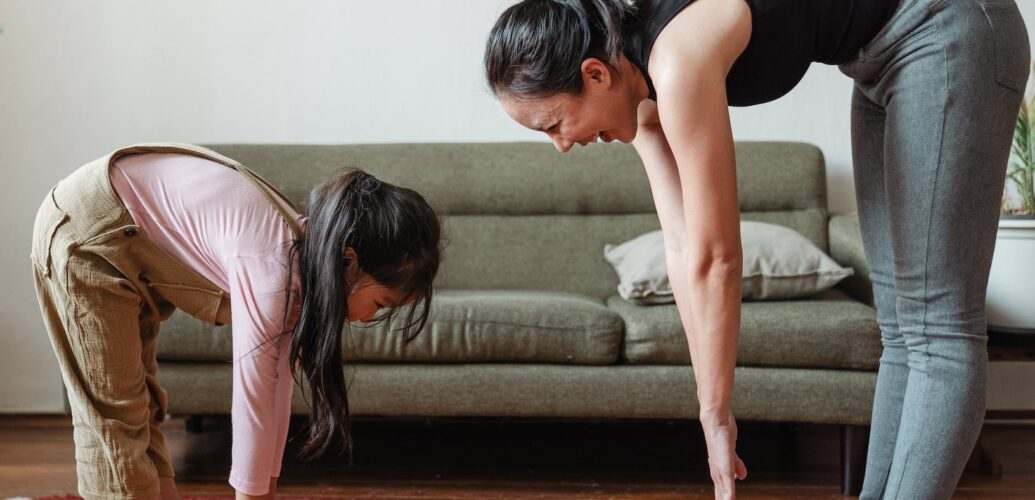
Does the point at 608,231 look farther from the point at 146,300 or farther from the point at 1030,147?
the point at 146,300

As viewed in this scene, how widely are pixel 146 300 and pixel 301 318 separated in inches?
13.9

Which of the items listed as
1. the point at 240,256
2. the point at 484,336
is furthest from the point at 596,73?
the point at 484,336

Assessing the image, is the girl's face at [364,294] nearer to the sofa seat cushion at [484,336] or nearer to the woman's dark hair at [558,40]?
the woman's dark hair at [558,40]

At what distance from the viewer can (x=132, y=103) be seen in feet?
9.37

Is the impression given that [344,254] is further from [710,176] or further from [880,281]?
[880,281]

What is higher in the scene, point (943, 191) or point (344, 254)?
point (943, 191)

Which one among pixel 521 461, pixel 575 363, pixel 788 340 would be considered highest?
pixel 788 340

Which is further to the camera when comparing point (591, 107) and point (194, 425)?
point (194, 425)

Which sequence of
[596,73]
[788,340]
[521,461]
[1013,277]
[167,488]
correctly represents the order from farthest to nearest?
[521,461] → [1013,277] → [788,340] → [167,488] → [596,73]

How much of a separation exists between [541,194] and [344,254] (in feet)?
4.44

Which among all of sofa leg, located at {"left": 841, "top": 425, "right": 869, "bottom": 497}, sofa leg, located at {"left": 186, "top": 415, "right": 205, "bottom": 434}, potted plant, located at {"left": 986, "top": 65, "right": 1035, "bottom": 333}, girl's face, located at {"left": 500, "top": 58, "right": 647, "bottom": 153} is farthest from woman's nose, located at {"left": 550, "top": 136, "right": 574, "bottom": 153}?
sofa leg, located at {"left": 186, "top": 415, "right": 205, "bottom": 434}

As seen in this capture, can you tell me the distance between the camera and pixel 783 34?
108 cm

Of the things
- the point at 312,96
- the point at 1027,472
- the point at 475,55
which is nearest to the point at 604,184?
the point at 475,55

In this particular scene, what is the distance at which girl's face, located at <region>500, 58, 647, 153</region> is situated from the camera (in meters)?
1.14
